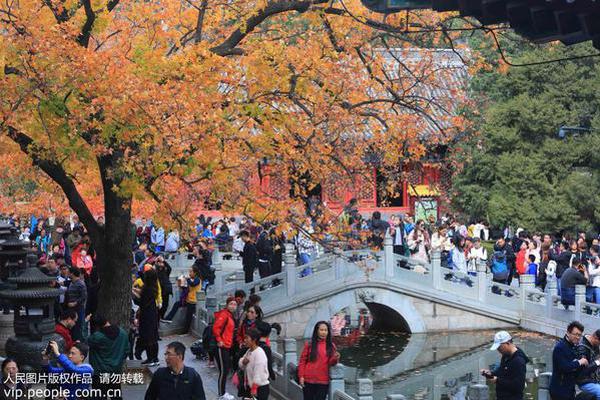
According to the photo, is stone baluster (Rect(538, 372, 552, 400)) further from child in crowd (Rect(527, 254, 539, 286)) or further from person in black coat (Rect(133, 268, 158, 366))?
child in crowd (Rect(527, 254, 539, 286))

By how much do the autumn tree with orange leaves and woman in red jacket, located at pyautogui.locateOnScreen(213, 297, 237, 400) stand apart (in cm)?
234

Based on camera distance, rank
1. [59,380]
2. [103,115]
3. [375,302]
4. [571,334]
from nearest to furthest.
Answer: [59,380]
[571,334]
[103,115]
[375,302]

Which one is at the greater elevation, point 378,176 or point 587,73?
point 587,73

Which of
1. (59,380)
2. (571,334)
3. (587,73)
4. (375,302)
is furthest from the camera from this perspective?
(587,73)

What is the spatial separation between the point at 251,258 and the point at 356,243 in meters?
9.64

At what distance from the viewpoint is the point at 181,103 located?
56.6 feet

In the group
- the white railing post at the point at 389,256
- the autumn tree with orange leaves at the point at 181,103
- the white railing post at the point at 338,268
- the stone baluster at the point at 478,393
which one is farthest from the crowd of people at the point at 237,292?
the autumn tree with orange leaves at the point at 181,103

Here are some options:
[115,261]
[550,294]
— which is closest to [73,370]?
[115,261]

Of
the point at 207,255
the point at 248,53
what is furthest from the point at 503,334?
the point at 207,255

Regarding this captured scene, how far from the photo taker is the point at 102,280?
20391mm

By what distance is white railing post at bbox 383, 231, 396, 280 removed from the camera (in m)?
30.0

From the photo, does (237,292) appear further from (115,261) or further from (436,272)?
(436,272)

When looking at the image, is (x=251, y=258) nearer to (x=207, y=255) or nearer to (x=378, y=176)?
(x=207, y=255)

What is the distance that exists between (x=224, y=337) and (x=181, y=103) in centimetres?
359
